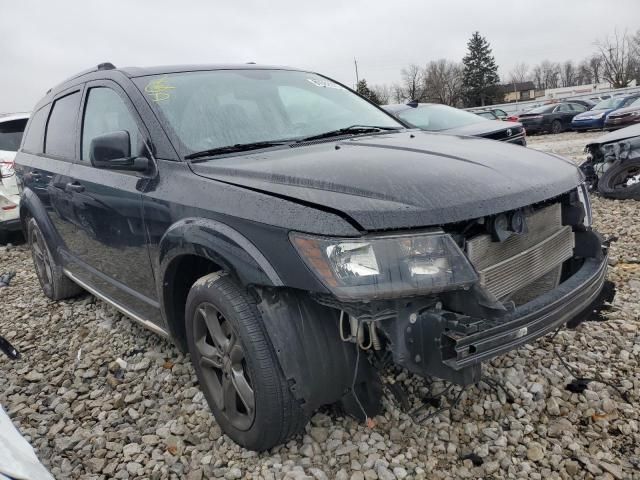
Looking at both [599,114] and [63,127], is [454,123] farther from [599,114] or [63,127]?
[599,114]

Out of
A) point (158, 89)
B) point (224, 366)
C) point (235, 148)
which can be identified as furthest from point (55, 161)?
point (224, 366)

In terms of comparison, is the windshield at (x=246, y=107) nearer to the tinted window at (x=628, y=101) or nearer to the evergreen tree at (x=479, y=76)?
the tinted window at (x=628, y=101)

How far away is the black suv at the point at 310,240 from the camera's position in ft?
5.70

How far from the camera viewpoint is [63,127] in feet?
12.2

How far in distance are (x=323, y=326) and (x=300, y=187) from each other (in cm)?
54

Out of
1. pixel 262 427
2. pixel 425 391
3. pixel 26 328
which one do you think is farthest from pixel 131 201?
pixel 26 328

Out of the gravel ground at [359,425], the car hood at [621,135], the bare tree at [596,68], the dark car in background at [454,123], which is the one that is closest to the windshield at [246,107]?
the gravel ground at [359,425]

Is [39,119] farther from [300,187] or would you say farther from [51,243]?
[300,187]

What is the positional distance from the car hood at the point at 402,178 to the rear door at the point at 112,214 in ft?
1.87

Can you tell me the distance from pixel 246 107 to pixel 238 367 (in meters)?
1.40

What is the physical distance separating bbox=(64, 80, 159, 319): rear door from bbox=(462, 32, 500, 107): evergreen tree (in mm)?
62505

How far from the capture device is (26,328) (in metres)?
4.07

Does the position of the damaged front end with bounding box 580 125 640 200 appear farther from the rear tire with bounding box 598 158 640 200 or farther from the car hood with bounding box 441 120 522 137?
the car hood with bounding box 441 120 522 137

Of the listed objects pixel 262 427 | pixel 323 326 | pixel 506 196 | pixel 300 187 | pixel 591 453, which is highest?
pixel 300 187
